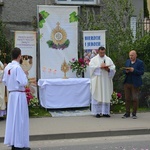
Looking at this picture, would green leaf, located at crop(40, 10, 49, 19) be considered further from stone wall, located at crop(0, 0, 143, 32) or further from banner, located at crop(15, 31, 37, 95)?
stone wall, located at crop(0, 0, 143, 32)

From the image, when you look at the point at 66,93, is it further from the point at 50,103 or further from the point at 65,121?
the point at 65,121

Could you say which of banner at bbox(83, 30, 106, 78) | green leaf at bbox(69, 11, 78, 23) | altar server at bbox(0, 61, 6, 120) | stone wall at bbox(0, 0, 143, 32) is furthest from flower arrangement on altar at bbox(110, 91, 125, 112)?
stone wall at bbox(0, 0, 143, 32)

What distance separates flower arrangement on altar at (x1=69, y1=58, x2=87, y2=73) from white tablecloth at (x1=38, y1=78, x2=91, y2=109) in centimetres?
61

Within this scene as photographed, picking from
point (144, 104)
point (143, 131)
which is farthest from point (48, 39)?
point (143, 131)

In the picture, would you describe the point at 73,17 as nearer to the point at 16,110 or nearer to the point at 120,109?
the point at 120,109

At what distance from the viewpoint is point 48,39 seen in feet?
40.7

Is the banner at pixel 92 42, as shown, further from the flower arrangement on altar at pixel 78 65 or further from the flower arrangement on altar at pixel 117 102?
the flower arrangement on altar at pixel 117 102

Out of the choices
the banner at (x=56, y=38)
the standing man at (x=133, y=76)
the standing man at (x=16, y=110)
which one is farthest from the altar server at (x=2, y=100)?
the standing man at (x=133, y=76)

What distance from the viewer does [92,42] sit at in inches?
501

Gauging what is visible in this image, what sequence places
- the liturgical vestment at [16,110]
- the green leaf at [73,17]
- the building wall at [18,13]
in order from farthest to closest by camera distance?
the building wall at [18,13] < the green leaf at [73,17] < the liturgical vestment at [16,110]

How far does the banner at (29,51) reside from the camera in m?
12.2

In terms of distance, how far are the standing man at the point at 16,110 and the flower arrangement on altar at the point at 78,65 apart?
4.92 m

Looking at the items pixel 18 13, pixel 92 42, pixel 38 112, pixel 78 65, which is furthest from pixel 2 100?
pixel 18 13

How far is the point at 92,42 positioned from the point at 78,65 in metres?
0.87
